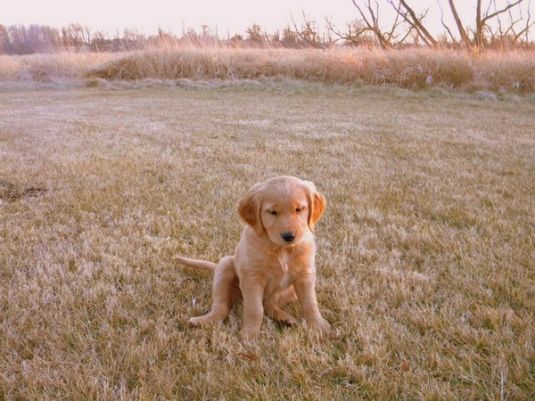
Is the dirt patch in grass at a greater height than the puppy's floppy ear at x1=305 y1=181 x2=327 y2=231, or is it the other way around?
the puppy's floppy ear at x1=305 y1=181 x2=327 y2=231

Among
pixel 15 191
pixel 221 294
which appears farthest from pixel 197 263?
pixel 15 191

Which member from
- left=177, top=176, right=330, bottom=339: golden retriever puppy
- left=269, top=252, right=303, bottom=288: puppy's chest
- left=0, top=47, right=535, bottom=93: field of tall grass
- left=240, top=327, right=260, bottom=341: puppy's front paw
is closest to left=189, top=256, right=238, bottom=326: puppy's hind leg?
left=177, top=176, right=330, bottom=339: golden retriever puppy

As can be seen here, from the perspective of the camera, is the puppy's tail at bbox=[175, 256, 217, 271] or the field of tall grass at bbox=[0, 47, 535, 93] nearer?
the puppy's tail at bbox=[175, 256, 217, 271]

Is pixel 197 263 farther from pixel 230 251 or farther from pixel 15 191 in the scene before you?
pixel 15 191

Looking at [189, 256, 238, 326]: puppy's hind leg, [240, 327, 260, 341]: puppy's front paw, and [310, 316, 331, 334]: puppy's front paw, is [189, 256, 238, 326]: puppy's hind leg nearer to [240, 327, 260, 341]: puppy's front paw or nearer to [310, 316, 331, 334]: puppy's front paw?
[240, 327, 260, 341]: puppy's front paw

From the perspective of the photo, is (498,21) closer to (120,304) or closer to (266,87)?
(266,87)

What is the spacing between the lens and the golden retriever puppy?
1906 millimetres

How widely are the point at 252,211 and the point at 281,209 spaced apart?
14cm

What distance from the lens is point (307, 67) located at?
46.8 feet

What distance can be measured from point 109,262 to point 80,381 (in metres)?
1.06

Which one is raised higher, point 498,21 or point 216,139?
point 498,21

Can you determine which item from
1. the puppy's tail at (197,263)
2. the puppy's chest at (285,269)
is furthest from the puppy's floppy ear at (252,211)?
the puppy's tail at (197,263)

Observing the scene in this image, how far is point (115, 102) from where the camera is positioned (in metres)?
10.6

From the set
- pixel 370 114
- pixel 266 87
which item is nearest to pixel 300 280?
pixel 370 114
